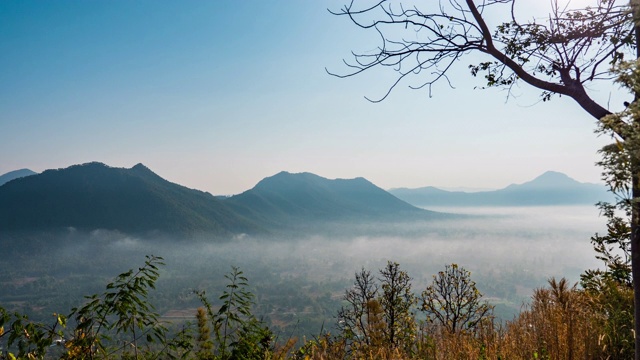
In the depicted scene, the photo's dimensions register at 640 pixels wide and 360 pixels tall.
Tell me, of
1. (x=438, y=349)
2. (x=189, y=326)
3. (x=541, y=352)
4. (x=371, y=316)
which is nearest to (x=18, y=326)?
(x=189, y=326)

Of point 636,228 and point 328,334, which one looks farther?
point 328,334

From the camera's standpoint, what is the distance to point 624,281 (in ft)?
26.3

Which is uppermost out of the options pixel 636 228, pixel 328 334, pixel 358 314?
pixel 636 228

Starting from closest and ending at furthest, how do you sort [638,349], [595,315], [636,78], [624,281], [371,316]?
[636,78] → [638,349] → [371,316] → [595,315] → [624,281]

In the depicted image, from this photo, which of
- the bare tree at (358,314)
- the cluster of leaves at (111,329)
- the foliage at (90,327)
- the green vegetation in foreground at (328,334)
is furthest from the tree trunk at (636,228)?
the foliage at (90,327)

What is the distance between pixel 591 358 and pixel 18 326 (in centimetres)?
674

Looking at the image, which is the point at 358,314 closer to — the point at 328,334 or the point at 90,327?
the point at 328,334

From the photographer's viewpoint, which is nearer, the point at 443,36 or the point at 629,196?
the point at 629,196

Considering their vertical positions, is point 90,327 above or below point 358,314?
above

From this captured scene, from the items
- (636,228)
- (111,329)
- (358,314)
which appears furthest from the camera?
(358,314)

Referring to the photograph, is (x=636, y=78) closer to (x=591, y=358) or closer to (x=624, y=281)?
(x=591, y=358)

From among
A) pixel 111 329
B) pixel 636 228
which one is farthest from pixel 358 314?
pixel 636 228

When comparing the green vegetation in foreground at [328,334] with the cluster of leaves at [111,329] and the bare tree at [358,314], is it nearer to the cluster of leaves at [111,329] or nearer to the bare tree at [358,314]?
the cluster of leaves at [111,329]

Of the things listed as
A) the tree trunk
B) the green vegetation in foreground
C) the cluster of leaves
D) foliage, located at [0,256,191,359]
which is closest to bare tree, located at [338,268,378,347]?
the green vegetation in foreground
